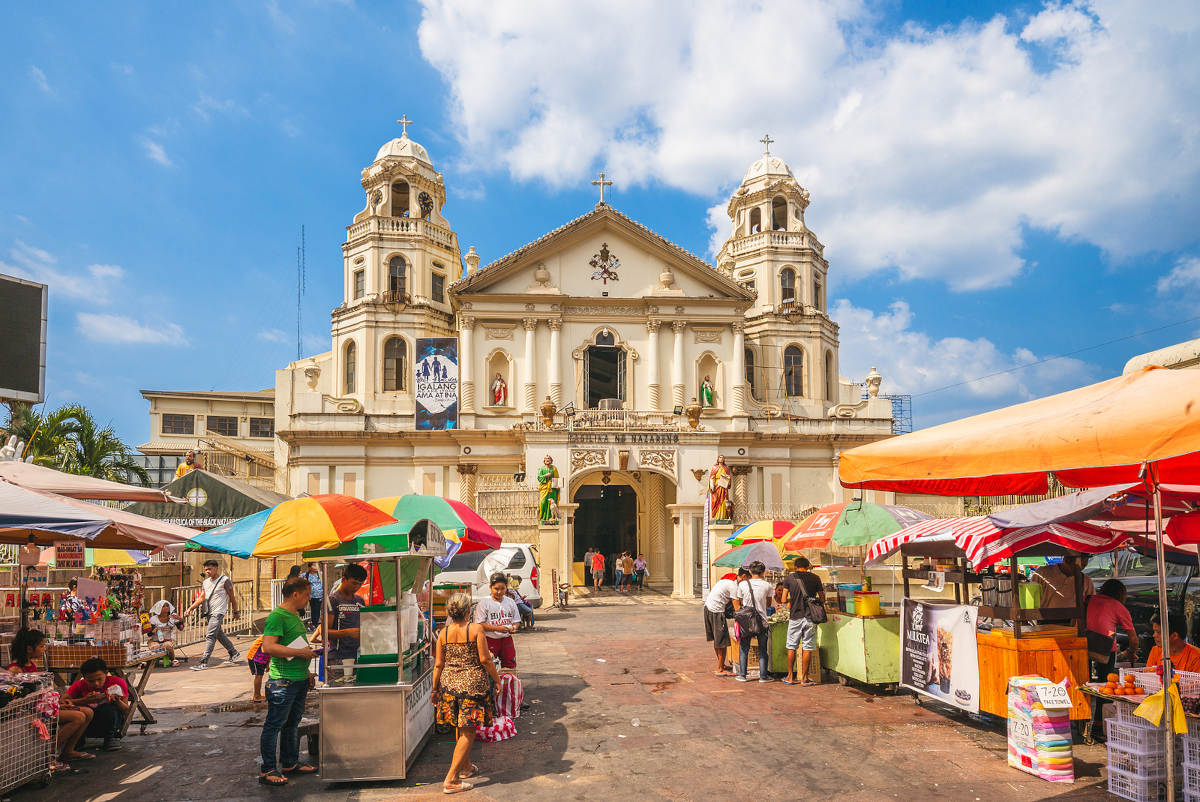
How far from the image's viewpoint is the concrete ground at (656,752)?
7570mm

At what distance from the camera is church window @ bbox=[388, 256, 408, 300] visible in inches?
1487

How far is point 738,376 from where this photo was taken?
Answer: 35.2 metres

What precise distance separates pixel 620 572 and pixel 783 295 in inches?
657

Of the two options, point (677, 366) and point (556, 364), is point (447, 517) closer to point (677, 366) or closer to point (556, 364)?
point (556, 364)

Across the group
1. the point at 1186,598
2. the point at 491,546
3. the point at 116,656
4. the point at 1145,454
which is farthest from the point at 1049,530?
the point at 116,656

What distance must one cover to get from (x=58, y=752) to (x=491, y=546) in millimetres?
5687

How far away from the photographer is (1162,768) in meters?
6.96

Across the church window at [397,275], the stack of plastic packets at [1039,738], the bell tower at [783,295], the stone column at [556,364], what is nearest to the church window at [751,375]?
the bell tower at [783,295]

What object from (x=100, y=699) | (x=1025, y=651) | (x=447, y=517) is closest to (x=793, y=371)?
(x=447, y=517)

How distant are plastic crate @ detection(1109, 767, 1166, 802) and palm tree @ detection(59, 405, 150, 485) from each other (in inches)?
1170

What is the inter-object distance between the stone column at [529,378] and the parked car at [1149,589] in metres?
22.0

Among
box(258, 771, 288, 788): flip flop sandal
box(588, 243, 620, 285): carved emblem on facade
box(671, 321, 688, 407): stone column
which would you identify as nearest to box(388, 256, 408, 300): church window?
Answer: box(588, 243, 620, 285): carved emblem on facade

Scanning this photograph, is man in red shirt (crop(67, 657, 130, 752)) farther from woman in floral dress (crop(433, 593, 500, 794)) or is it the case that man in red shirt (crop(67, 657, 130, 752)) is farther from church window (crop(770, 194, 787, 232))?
church window (crop(770, 194, 787, 232))

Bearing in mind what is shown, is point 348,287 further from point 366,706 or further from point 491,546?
point 366,706
